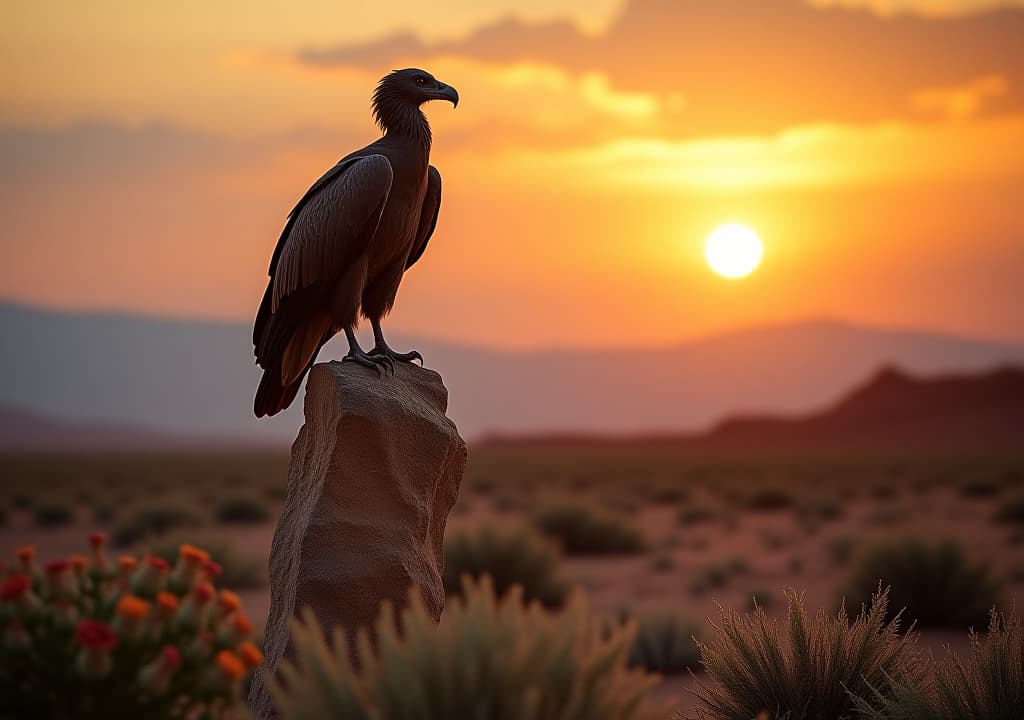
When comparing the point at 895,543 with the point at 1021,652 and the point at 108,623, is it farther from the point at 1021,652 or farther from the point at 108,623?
the point at 108,623

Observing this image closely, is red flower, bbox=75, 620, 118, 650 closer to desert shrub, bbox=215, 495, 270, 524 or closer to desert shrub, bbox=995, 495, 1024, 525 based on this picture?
desert shrub, bbox=215, 495, 270, 524

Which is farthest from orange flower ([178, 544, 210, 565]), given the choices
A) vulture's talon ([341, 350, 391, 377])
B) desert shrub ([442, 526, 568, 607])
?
desert shrub ([442, 526, 568, 607])

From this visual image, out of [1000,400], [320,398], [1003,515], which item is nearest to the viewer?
[320,398]

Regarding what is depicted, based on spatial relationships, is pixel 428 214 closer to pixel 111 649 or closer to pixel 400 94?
pixel 400 94

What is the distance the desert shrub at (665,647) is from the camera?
44.4 ft

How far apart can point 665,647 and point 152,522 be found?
18964 millimetres

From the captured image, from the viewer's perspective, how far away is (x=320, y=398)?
736cm

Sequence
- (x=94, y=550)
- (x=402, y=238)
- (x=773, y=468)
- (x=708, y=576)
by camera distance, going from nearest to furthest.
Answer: (x=94, y=550), (x=402, y=238), (x=708, y=576), (x=773, y=468)

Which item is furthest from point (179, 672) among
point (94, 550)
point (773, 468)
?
point (773, 468)

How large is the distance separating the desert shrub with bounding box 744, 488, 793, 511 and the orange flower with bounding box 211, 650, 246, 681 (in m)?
36.8

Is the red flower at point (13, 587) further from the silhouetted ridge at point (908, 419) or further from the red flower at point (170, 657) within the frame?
the silhouetted ridge at point (908, 419)

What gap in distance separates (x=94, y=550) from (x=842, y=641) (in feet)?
14.5

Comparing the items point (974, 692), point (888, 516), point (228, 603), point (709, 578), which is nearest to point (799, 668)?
point (974, 692)

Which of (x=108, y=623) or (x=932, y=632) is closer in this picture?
(x=108, y=623)
